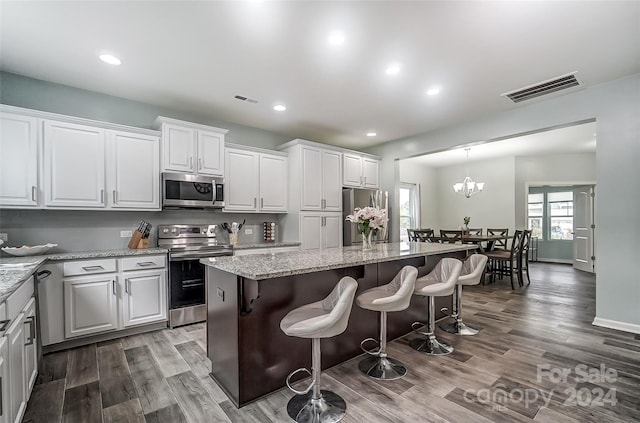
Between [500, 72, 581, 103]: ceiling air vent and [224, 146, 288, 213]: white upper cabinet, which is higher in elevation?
[500, 72, 581, 103]: ceiling air vent

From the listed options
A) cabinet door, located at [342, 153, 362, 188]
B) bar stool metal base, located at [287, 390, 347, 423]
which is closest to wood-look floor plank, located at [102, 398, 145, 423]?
bar stool metal base, located at [287, 390, 347, 423]

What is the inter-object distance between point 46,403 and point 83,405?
0.85 ft

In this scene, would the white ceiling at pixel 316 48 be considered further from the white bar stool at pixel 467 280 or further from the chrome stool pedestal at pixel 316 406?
the chrome stool pedestal at pixel 316 406

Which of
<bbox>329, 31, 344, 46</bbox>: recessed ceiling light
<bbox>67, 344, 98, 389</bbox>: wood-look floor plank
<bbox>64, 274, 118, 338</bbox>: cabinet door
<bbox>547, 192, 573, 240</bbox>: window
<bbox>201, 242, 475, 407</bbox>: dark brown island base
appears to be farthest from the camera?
<bbox>547, 192, 573, 240</bbox>: window

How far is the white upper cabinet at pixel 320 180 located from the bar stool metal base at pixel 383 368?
2623 millimetres

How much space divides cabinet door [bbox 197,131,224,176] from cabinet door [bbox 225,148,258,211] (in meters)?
0.20

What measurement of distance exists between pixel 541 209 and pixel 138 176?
10.1 metres

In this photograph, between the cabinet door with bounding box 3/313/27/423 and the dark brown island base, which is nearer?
the cabinet door with bounding box 3/313/27/423

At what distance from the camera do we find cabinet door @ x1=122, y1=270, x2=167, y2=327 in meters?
3.15

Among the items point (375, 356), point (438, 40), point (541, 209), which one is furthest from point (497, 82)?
point (541, 209)

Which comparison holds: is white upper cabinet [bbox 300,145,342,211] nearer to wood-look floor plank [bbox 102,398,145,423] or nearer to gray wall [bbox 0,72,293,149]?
gray wall [bbox 0,72,293,149]

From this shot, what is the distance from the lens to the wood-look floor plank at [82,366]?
2.31 m

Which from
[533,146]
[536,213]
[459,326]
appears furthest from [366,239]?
[536,213]

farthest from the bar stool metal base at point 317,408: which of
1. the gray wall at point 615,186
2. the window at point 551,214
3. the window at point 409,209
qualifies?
the window at point 551,214
